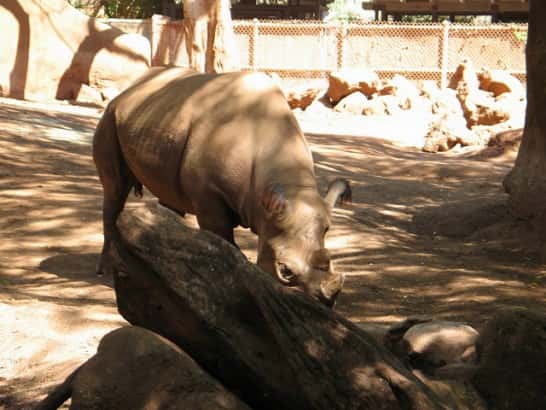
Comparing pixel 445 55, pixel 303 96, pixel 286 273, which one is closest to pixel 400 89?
pixel 303 96

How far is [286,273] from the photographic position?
17.5 feet

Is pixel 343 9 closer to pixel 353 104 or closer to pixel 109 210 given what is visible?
pixel 353 104

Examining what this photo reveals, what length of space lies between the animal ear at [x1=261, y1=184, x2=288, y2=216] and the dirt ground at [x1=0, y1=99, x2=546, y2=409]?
3.81ft

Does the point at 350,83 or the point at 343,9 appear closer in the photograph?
the point at 350,83

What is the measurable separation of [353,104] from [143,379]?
19.6 meters

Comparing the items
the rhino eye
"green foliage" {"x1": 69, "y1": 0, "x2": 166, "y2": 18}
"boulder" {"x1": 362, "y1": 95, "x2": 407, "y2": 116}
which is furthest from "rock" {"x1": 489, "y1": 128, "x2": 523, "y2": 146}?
"green foliage" {"x1": 69, "y1": 0, "x2": 166, "y2": 18}

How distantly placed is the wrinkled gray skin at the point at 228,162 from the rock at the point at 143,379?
193 centimetres

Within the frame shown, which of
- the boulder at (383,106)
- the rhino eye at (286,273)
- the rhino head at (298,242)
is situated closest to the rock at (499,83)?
the boulder at (383,106)

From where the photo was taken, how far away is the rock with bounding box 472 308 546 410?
3428mm

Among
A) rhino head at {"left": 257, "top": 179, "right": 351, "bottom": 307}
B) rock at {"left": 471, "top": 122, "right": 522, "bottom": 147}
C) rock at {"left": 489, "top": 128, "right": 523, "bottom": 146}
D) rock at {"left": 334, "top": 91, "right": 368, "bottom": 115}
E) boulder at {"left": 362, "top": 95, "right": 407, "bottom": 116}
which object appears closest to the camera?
rhino head at {"left": 257, "top": 179, "right": 351, "bottom": 307}

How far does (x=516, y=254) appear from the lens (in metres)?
8.91

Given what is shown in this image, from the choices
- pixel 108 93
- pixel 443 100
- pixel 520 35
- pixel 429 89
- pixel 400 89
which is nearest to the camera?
pixel 108 93

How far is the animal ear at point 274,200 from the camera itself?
5445 mm

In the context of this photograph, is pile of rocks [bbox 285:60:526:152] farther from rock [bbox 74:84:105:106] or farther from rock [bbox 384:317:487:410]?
rock [bbox 384:317:487:410]
